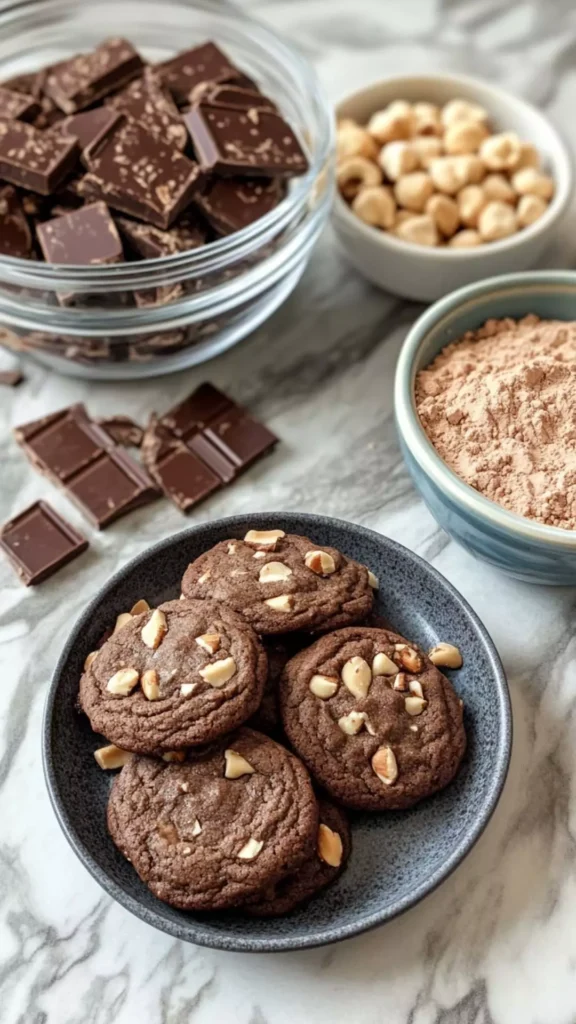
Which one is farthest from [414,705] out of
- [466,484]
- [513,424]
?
[513,424]

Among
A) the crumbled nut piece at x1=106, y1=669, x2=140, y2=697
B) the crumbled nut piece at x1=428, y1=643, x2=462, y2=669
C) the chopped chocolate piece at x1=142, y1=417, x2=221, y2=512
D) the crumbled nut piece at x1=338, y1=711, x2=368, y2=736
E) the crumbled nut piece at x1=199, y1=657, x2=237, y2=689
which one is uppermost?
the crumbled nut piece at x1=106, y1=669, x2=140, y2=697

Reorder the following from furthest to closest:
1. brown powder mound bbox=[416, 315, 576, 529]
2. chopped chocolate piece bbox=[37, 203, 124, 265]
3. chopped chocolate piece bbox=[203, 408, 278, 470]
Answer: chopped chocolate piece bbox=[203, 408, 278, 470] < chopped chocolate piece bbox=[37, 203, 124, 265] < brown powder mound bbox=[416, 315, 576, 529]

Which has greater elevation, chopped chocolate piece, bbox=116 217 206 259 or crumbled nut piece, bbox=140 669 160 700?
chopped chocolate piece, bbox=116 217 206 259

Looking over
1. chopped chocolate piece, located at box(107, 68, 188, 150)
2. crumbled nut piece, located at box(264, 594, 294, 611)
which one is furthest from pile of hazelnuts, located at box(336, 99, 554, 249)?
crumbled nut piece, located at box(264, 594, 294, 611)

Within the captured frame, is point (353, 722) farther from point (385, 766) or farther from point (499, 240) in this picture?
point (499, 240)

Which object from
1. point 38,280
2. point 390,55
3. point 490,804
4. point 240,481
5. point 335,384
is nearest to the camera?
point 490,804

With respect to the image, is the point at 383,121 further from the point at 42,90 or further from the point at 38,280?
the point at 38,280

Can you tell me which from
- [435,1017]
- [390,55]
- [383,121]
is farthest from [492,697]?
[390,55]

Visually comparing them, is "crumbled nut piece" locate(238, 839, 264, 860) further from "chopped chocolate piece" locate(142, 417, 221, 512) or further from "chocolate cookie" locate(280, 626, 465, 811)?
"chopped chocolate piece" locate(142, 417, 221, 512)
